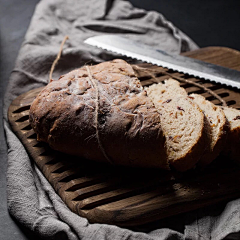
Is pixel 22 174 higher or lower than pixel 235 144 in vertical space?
lower

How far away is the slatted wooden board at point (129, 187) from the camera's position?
2.53 meters

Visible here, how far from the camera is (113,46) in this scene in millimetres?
3605

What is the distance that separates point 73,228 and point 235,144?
1432 mm

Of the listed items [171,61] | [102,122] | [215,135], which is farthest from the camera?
[171,61]

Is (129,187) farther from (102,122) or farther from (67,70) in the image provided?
(67,70)

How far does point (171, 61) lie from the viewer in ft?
11.7

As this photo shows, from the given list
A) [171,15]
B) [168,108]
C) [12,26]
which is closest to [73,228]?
[168,108]

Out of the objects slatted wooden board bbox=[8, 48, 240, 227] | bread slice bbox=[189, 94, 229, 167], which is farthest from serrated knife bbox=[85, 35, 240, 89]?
slatted wooden board bbox=[8, 48, 240, 227]

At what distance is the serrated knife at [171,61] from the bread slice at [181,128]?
0.49 meters

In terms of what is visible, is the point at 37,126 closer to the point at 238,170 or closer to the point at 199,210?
the point at 199,210

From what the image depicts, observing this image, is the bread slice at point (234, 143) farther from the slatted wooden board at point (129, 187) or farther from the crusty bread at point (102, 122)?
the crusty bread at point (102, 122)

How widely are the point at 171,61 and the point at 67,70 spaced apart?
3.88 ft

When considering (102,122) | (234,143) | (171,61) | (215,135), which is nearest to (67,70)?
(171,61)

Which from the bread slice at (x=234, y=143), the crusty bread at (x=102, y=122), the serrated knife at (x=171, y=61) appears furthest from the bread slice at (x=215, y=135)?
the serrated knife at (x=171, y=61)
